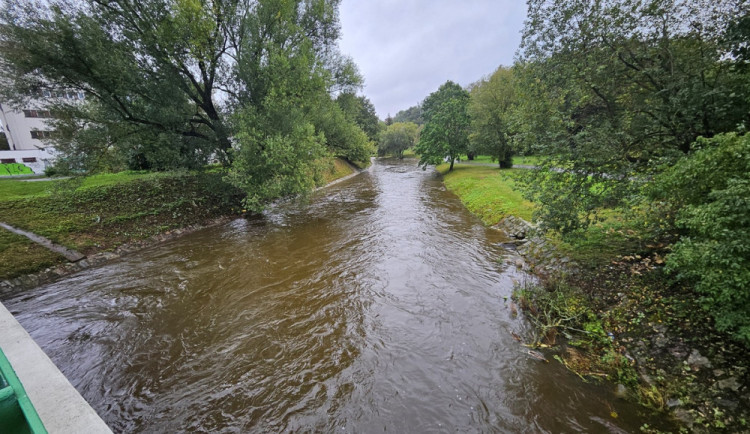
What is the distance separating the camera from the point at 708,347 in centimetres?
436

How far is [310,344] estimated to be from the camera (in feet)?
19.9

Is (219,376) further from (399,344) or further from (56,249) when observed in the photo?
(56,249)

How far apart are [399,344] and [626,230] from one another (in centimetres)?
777

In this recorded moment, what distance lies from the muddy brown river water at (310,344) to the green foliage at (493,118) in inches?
771

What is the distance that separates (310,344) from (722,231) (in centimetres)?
731

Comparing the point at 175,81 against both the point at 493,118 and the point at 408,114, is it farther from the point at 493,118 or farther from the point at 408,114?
the point at 408,114

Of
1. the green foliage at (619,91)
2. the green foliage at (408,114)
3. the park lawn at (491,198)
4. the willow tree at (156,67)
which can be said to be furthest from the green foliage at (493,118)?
the green foliage at (408,114)

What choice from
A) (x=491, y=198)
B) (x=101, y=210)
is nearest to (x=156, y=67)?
(x=101, y=210)

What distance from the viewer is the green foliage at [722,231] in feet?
11.8

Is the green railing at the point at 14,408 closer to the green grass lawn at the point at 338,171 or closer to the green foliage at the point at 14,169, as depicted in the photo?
the green grass lawn at the point at 338,171

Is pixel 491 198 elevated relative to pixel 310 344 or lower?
elevated

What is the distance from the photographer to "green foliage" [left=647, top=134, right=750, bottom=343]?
360cm

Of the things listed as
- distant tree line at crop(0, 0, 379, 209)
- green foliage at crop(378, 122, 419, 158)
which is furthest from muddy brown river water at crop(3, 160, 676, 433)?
green foliage at crop(378, 122, 419, 158)

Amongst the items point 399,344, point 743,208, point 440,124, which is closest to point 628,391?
point 743,208
